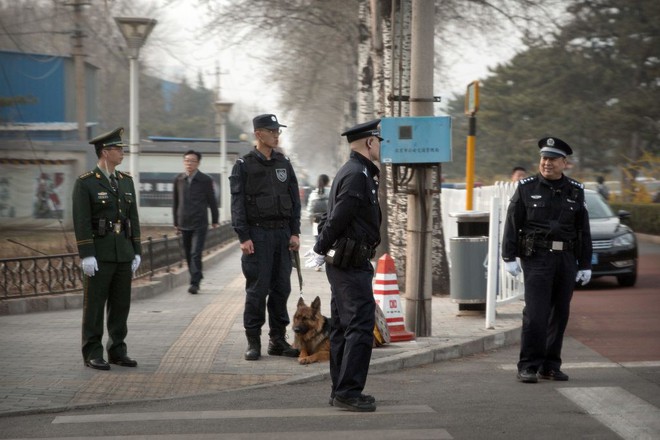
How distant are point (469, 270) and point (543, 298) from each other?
3.40 metres

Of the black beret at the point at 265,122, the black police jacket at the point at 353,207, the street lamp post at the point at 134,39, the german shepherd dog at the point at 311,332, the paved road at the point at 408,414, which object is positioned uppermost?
the street lamp post at the point at 134,39

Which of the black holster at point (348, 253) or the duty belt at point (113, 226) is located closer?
the black holster at point (348, 253)

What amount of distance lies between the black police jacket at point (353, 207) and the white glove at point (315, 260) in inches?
2.6

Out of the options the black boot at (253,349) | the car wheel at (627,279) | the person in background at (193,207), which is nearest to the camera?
the black boot at (253,349)

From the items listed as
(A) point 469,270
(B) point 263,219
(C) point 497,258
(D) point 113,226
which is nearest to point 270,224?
(B) point 263,219

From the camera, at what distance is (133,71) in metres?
18.0

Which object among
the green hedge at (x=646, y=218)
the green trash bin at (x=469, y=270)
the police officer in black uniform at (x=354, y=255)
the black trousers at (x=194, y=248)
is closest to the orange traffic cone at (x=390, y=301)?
the green trash bin at (x=469, y=270)

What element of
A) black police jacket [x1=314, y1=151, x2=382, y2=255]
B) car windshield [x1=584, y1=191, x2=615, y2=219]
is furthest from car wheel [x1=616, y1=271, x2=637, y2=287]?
black police jacket [x1=314, y1=151, x2=382, y2=255]

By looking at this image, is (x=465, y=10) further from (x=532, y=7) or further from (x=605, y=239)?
(x=605, y=239)

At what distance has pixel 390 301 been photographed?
34.0ft

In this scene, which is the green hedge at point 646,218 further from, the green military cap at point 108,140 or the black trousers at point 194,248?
the green military cap at point 108,140

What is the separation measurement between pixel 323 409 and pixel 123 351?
2357 millimetres

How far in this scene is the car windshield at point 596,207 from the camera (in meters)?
17.8

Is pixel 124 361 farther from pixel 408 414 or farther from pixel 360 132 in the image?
pixel 360 132
